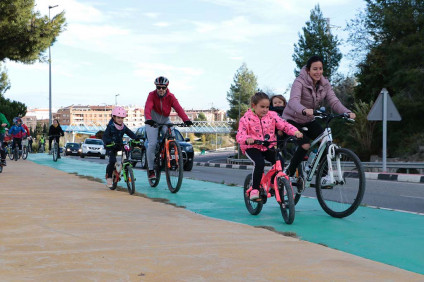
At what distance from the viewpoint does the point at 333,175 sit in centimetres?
590

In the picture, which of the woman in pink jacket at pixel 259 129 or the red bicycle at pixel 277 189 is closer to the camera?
the red bicycle at pixel 277 189

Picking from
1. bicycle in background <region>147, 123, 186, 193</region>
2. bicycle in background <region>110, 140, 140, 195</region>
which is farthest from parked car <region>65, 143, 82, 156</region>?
bicycle in background <region>147, 123, 186, 193</region>

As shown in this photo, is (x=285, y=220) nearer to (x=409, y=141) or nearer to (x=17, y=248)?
(x=17, y=248)

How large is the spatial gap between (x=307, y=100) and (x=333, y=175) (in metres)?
0.98

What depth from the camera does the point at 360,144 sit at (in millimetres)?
29828

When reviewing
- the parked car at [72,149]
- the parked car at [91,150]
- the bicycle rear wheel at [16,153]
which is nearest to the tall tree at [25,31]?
the bicycle rear wheel at [16,153]

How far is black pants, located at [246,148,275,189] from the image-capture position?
5793 mm

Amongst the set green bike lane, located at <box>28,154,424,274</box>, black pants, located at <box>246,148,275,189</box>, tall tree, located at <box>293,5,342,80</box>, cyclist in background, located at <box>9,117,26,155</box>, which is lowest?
green bike lane, located at <box>28,154,424,274</box>

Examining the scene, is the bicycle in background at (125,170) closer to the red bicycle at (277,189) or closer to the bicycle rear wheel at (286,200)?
the red bicycle at (277,189)

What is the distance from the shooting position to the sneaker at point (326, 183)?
5.87 m

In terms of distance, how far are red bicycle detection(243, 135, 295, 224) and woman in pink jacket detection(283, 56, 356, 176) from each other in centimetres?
51

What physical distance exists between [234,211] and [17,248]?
125 inches

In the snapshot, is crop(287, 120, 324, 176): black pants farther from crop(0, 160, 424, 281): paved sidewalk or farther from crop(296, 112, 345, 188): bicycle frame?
crop(0, 160, 424, 281): paved sidewalk

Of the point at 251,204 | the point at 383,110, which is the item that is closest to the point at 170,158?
the point at 251,204
